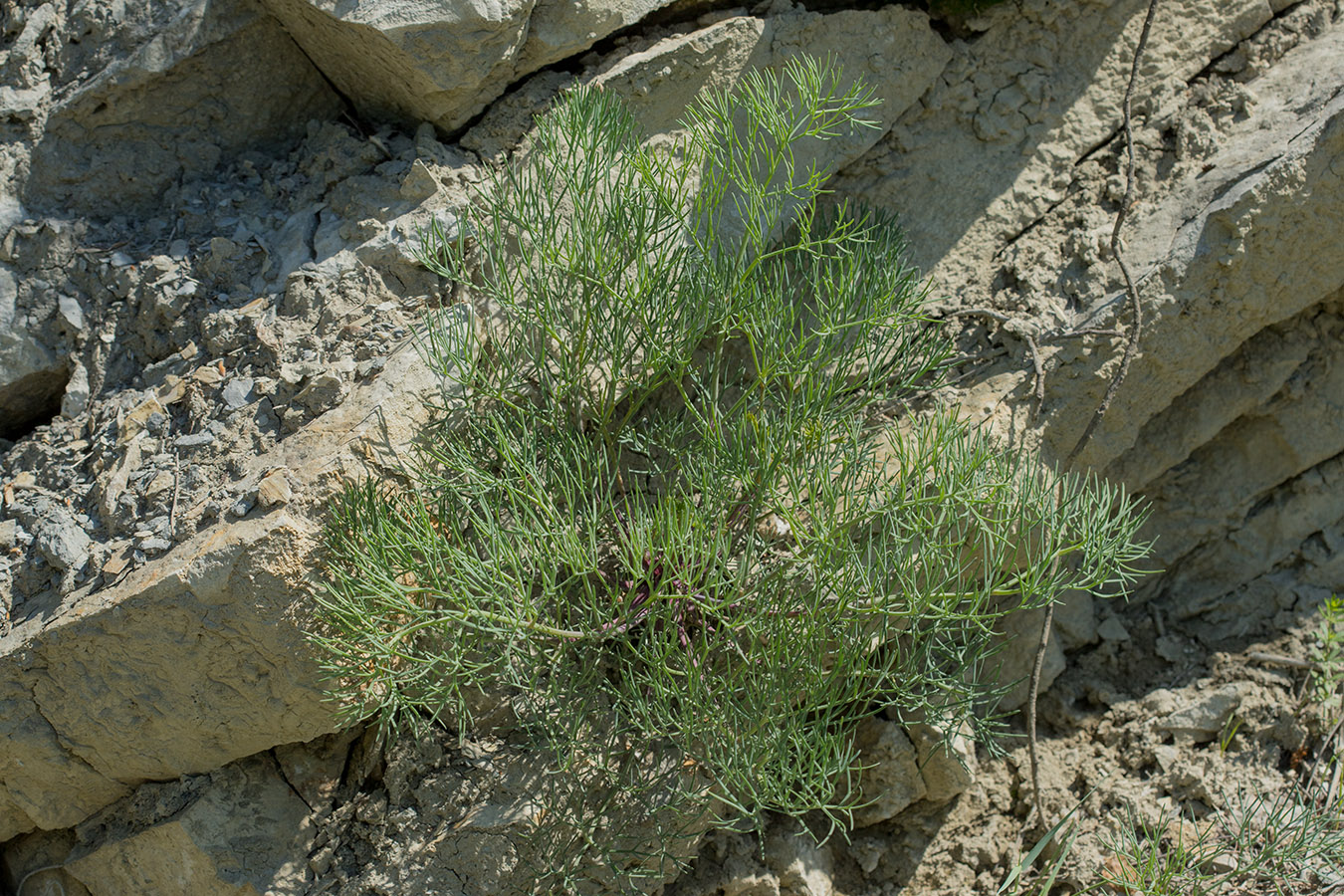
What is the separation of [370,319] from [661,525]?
97 cm

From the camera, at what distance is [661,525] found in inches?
84.3

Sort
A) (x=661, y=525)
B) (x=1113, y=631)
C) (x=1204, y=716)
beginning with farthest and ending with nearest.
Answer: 1. (x=1113, y=631)
2. (x=1204, y=716)
3. (x=661, y=525)

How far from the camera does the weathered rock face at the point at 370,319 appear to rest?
2.38m

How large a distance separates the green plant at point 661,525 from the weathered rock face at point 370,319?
0.18 metres

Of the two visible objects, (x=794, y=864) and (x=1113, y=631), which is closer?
(x=794, y=864)

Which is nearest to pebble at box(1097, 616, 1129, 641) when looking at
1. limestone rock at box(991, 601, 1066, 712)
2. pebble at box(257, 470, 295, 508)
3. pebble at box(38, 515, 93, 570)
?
limestone rock at box(991, 601, 1066, 712)

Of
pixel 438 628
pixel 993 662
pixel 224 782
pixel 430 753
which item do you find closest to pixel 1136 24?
pixel 993 662

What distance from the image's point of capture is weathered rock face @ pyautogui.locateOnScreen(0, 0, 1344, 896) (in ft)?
7.79

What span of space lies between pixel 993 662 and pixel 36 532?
2.54 metres

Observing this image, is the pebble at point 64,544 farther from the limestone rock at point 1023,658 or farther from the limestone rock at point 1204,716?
the limestone rock at point 1204,716

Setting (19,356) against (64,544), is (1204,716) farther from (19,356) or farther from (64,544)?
(19,356)

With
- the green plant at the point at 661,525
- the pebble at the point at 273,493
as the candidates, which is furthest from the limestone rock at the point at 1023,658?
the pebble at the point at 273,493

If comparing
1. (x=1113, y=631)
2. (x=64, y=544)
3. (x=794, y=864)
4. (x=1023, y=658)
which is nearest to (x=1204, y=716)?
(x=1113, y=631)

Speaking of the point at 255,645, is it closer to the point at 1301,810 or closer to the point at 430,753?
the point at 430,753
